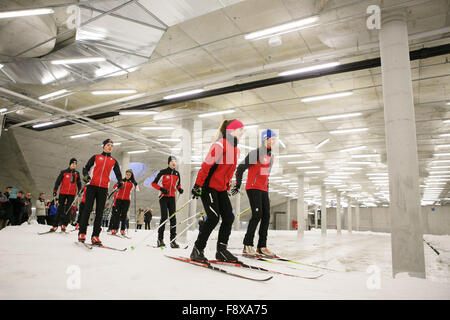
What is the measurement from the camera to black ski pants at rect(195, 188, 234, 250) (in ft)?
11.0

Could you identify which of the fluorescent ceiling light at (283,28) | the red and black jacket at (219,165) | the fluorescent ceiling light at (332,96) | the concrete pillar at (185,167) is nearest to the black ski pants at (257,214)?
the red and black jacket at (219,165)

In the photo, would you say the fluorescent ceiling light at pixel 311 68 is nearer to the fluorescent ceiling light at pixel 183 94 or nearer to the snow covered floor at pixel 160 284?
the fluorescent ceiling light at pixel 183 94

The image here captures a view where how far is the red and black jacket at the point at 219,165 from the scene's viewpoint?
3326 mm

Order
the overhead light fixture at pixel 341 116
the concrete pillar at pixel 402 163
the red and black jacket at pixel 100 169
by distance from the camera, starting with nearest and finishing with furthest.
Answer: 1. the concrete pillar at pixel 402 163
2. the red and black jacket at pixel 100 169
3. the overhead light fixture at pixel 341 116

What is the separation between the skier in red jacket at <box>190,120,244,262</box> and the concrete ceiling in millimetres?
3692

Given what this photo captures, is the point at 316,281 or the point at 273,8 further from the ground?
the point at 273,8

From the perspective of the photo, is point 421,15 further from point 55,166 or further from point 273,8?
point 55,166

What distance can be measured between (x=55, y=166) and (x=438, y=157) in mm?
27549

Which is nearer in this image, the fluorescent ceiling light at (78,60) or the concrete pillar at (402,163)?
the concrete pillar at (402,163)

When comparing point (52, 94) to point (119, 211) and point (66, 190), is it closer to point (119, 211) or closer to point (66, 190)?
point (66, 190)

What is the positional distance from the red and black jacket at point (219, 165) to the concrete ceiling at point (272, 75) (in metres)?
3.78

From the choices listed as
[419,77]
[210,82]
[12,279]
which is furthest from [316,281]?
[419,77]

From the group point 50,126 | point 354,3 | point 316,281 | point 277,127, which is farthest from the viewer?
point 50,126

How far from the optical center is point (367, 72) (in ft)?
30.2
